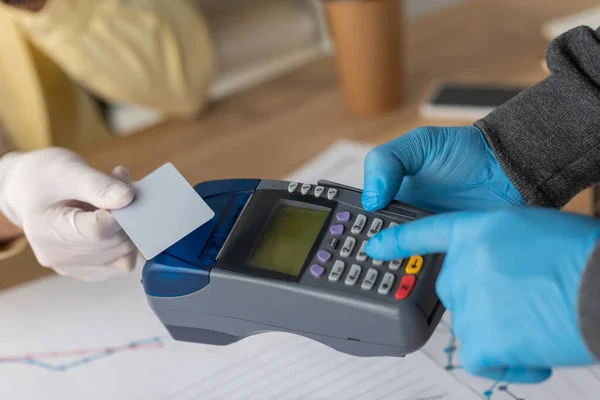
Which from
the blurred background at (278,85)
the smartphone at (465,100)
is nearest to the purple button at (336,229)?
the blurred background at (278,85)

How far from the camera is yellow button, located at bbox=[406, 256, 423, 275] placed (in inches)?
17.4

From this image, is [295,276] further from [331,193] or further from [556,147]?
[556,147]

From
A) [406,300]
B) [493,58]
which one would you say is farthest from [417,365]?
[493,58]

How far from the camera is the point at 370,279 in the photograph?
1.45ft

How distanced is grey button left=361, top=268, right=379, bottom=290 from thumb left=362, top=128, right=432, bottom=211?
6 cm

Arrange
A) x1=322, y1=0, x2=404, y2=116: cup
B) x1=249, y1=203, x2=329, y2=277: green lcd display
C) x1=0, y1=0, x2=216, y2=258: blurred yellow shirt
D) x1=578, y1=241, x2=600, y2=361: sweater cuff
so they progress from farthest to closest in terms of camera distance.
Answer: x1=0, y1=0, x2=216, y2=258: blurred yellow shirt → x1=322, y1=0, x2=404, y2=116: cup → x1=249, y1=203, x2=329, y2=277: green lcd display → x1=578, y1=241, x2=600, y2=361: sweater cuff

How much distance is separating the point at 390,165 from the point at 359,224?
2.3 inches

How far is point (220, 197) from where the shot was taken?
0.53 meters

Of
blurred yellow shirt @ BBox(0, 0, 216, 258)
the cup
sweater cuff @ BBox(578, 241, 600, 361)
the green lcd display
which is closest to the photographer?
sweater cuff @ BBox(578, 241, 600, 361)

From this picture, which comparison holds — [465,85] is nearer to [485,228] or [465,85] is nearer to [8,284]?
[485,228]

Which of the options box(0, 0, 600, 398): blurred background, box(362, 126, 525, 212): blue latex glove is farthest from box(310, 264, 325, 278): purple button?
box(0, 0, 600, 398): blurred background

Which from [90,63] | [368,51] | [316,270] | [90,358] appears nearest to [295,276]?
[316,270]

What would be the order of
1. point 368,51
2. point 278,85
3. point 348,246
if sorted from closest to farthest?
point 348,246 → point 368,51 → point 278,85

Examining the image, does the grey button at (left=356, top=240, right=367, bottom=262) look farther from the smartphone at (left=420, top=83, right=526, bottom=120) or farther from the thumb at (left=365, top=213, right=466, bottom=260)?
the smartphone at (left=420, top=83, right=526, bottom=120)
